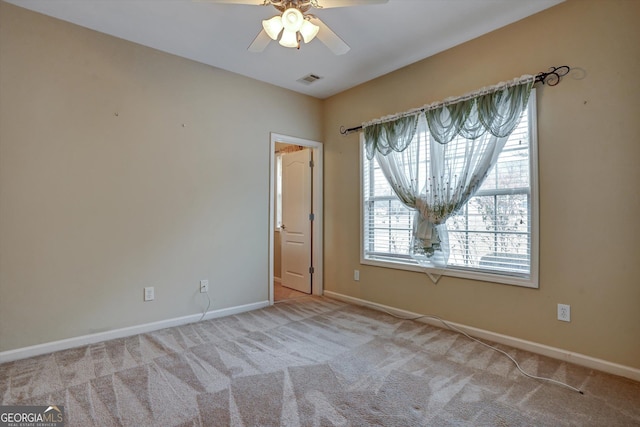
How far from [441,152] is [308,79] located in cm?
183

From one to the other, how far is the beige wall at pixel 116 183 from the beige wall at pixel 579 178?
7.87 ft

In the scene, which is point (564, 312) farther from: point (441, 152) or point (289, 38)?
point (289, 38)

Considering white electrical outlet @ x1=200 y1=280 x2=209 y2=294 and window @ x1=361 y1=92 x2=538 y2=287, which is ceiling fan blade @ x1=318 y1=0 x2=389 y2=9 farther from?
white electrical outlet @ x1=200 y1=280 x2=209 y2=294

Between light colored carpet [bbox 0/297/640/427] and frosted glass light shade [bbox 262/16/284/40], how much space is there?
2315mm

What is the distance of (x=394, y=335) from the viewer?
298cm

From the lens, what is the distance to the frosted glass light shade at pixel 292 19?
1967 mm

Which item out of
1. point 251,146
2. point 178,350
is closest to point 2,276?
point 178,350

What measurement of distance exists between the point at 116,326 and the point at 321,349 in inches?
73.6

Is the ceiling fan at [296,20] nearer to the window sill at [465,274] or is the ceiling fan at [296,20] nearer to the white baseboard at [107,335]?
the window sill at [465,274]

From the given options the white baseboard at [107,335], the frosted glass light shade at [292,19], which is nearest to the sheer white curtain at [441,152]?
the frosted glass light shade at [292,19]

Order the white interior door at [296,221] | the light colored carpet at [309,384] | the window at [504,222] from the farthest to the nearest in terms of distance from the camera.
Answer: the white interior door at [296,221], the window at [504,222], the light colored carpet at [309,384]

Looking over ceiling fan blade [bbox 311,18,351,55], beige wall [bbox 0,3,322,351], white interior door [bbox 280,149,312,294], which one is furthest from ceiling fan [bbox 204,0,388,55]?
white interior door [bbox 280,149,312,294]

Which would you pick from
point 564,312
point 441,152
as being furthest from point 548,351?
point 441,152

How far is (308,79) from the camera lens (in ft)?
12.7
